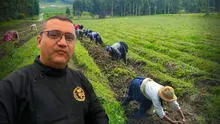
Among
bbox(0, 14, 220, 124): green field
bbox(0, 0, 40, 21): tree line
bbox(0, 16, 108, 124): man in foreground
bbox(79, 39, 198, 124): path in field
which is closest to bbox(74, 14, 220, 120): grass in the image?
bbox(0, 14, 220, 124): green field

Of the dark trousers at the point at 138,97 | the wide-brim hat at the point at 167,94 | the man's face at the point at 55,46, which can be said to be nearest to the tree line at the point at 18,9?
the dark trousers at the point at 138,97

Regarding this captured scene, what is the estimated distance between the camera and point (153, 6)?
615 centimetres

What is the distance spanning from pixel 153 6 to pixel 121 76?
107 centimetres

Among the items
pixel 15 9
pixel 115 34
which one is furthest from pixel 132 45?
pixel 15 9

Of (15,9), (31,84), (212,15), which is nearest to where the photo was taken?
(31,84)

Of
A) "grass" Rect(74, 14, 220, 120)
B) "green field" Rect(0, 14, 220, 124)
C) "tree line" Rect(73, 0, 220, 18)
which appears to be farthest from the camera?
"tree line" Rect(73, 0, 220, 18)

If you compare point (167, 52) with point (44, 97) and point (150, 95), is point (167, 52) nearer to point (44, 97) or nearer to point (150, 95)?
point (150, 95)

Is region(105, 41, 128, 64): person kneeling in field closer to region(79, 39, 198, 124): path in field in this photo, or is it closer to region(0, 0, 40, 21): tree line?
region(79, 39, 198, 124): path in field

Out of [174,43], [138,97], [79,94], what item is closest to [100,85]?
[138,97]

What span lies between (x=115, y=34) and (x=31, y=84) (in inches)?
143

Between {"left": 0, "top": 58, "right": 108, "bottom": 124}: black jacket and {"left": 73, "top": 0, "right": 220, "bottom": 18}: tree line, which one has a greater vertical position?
{"left": 73, "top": 0, "right": 220, "bottom": 18}: tree line

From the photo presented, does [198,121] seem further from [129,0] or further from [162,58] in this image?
[129,0]

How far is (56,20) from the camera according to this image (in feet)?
8.65

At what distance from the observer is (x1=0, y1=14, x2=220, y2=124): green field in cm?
576
